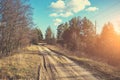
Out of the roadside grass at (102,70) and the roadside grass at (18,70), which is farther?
the roadside grass at (102,70)

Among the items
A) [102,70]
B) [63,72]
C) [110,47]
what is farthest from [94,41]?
[63,72]

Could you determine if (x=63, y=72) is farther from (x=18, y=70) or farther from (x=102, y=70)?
(x=18, y=70)

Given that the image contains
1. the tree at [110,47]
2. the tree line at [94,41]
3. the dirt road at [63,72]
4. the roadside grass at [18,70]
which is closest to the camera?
the dirt road at [63,72]

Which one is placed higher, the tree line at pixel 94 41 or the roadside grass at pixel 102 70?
the tree line at pixel 94 41

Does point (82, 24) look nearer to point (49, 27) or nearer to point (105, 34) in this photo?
point (105, 34)

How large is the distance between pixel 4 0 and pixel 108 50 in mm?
25947

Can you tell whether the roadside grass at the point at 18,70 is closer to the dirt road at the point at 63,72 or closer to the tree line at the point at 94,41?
the dirt road at the point at 63,72

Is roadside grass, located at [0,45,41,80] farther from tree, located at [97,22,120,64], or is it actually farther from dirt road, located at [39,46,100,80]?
tree, located at [97,22,120,64]

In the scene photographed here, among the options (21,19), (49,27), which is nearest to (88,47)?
(21,19)

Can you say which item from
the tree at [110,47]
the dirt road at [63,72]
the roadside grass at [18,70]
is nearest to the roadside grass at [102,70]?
the dirt road at [63,72]

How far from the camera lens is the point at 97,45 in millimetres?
47562

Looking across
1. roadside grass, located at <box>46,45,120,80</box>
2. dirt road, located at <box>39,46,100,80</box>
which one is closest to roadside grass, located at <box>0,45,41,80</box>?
dirt road, located at <box>39,46,100,80</box>

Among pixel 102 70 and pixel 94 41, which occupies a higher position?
pixel 94 41

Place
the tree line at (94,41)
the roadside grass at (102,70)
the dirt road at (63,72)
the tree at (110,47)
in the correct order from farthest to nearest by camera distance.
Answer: the tree line at (94,41) < the tree at (110,47) < the roadside grass at (102,70) < the dirt road at (63,72)
